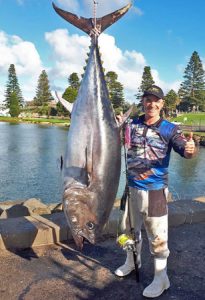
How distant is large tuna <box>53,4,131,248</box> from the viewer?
127 inches

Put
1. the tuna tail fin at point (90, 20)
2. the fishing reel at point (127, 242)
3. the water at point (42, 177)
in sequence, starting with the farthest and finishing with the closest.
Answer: the water at point (42, 177), the fishing reel at point (127, 242), the tuna tail fin at point (90, 20)

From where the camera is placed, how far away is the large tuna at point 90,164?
10.6 ft

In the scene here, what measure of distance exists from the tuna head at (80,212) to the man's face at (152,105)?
121 centimetres

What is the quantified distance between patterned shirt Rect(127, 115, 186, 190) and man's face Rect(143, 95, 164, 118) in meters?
0.11

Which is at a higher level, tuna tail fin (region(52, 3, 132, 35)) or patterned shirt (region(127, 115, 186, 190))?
tuna tail fin (region(52, 3, 132, 35))

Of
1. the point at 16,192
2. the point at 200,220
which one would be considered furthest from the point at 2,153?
Answer: the point at 200,220

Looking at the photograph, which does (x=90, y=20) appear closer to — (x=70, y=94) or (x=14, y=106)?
(x=70, y=94)

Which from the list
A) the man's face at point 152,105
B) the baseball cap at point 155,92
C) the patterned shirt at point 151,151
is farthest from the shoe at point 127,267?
the baseball cap at point 155,92

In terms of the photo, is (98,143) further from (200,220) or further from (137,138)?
(200,220)

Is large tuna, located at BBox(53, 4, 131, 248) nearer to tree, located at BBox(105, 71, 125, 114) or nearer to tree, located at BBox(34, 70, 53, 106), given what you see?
tree, located at BBox(105, 71, 125, 114)

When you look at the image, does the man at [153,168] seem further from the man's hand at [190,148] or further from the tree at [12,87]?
the tree at [12,87]

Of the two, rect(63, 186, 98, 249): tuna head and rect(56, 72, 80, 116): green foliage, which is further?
rect(56, 72, 80, 116): green foliage

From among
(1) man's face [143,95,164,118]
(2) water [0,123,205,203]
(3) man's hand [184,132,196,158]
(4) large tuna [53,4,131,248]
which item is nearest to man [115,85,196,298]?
(1) man's face [143,95,164,118]

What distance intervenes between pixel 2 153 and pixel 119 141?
2482cm
